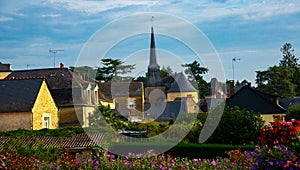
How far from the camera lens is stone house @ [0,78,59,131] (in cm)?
2575

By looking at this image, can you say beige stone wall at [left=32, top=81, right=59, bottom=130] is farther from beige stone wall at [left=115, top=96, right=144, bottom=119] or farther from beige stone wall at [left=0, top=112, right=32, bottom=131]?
beige stone wall at [left=115, top=96, right=144, bottom=119]

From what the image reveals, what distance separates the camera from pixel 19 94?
88.0 ft

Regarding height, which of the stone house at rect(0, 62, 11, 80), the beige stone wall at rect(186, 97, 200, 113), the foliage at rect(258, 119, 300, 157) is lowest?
the foliage at rect(258, 119, 300, 157)

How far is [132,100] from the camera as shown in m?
24.9

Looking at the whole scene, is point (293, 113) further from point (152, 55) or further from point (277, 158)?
point (277, 158)

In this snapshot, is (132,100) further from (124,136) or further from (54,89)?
(54,89)

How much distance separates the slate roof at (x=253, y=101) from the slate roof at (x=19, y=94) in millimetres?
15654

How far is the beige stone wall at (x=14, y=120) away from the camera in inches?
1011

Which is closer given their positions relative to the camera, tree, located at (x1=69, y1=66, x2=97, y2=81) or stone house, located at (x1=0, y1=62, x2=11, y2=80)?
tree, located at (x1=69, y1=66, x2=97, y2=81)

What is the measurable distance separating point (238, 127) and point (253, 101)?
47.9 feet

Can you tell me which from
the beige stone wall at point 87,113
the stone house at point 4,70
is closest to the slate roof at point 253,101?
the beige stone wall at point 87,113

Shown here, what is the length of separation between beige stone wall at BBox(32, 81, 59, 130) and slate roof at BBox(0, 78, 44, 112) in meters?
0.33

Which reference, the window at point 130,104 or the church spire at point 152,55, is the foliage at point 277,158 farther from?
the window at point 130,104

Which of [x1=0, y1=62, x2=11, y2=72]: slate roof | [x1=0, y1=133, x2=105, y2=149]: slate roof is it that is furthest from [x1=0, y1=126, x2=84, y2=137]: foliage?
[x1=0, y1=62, x2=11, y2=72]: slate roof
